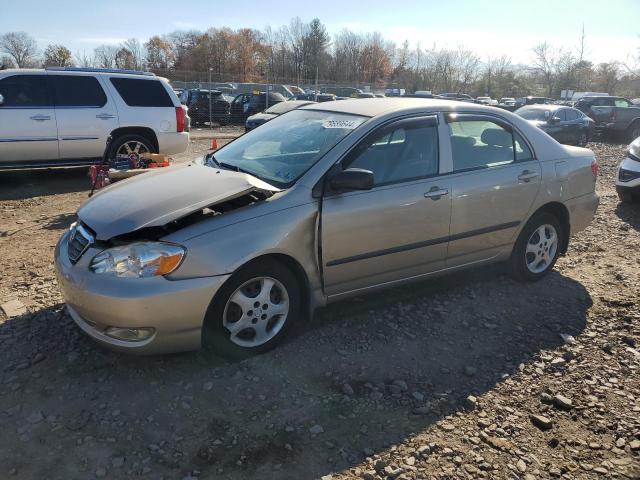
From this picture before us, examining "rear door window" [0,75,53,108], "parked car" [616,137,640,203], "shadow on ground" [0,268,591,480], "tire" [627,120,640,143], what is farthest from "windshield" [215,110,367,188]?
"tire" [627,120,640,143]

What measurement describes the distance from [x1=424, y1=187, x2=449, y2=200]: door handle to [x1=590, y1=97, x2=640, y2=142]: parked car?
63.4 feet

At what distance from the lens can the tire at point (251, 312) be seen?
3.17 meters

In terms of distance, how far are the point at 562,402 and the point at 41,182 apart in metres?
8.70

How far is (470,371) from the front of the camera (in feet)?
11.0

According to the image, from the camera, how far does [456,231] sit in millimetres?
4117

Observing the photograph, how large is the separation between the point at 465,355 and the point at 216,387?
67.5 inches

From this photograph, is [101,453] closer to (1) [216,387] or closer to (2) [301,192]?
(1) [216,387]

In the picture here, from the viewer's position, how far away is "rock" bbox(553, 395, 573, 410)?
303cm

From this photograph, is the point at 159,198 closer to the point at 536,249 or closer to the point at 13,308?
the point at 13,308

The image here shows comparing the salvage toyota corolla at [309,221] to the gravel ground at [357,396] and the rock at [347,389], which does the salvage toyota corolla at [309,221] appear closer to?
the gravel ground at [357,396]

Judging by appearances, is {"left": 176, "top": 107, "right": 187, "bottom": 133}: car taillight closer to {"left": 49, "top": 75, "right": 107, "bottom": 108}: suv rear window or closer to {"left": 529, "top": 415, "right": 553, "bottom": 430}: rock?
{"left": 49, "top": 75, "right": 107, "bottom": 108}: suv rear window

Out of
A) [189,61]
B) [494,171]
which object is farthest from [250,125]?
[189,61]

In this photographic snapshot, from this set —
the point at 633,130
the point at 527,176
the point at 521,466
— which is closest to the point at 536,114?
the point at 633,130

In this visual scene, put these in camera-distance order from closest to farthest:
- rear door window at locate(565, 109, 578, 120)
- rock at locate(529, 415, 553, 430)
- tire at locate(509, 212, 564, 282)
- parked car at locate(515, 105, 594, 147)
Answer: rock at locate(529, 415, 553, 430) < tire at locate(509, 212, 564, 282) < parked car at locate(515, 105, 594, 147) < rear door window at locate(565, 109, 578, 120)
